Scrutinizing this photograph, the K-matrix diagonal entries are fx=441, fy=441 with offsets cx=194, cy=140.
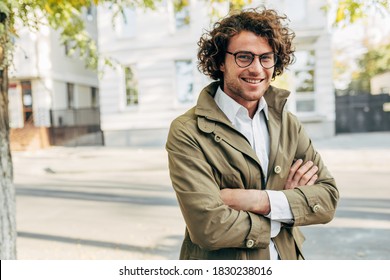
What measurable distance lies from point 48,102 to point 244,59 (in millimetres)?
18534

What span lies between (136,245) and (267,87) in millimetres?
3410

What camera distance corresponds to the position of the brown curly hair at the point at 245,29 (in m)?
1.79

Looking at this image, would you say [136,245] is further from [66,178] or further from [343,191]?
[66,178]

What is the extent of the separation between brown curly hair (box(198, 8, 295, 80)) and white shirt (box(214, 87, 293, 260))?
0.56 feet

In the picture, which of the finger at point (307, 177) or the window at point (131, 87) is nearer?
the finger at point (307, 177)

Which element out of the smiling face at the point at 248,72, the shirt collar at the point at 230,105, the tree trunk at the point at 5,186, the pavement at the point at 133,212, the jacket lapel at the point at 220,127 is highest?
the smiling face at the point at 248,72

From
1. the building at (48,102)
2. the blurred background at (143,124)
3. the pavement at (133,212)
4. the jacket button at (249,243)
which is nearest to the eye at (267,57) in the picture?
the jacket button at (249,243)

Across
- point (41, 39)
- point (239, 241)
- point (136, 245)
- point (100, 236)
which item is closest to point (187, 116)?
point (239, 241)

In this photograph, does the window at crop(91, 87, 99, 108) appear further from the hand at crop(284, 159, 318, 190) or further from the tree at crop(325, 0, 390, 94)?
the hand at crop(284, 159, 318, 190)

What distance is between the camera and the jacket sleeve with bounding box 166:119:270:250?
5.41 ft

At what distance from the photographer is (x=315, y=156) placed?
1952 mm

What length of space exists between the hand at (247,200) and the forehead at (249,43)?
0.57m

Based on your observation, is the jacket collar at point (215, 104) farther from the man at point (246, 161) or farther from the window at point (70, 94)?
the window at point (70, 94)

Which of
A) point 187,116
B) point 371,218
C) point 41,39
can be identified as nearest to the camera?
point 187,116
